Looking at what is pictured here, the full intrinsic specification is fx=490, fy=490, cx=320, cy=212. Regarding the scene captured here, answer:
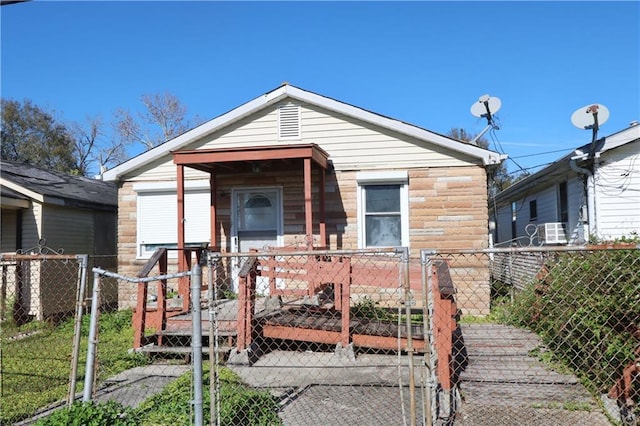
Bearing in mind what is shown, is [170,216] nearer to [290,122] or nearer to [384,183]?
[290,122]

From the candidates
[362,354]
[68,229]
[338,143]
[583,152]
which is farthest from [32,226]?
[583,152]

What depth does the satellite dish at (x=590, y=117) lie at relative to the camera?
10.1m

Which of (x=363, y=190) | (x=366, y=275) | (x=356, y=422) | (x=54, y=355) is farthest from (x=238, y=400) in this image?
(x=363, y=190)

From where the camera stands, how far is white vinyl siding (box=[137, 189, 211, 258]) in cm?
1062

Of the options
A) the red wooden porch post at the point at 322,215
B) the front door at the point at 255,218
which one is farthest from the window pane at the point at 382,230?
the front door at the point at 255,218

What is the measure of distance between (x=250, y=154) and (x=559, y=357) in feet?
19.4

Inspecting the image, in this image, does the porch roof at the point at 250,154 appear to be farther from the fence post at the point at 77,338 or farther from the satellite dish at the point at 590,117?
the satellite dish at the point at 590,117

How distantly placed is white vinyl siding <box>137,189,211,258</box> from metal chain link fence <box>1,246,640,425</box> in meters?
2.30

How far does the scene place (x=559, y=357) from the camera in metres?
5.56

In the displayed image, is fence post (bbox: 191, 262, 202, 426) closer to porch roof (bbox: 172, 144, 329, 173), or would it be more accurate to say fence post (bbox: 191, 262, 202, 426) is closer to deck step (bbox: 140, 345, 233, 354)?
deck step (bbox: 140, 345, 233, 354)

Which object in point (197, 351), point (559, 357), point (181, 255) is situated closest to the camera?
point (197, 351)

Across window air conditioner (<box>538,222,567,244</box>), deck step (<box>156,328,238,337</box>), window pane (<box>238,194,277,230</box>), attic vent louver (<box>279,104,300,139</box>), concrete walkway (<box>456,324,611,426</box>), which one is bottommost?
A: concrete walkway (<box>456,324,611,426</box>)

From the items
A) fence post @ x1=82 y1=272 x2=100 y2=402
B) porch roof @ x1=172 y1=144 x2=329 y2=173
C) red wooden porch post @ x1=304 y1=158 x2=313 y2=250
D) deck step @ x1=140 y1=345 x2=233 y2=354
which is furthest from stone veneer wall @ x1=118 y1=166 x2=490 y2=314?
fence post @ x1=82 y1=272 x2=100 y2=402

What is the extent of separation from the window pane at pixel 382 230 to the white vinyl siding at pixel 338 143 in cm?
103
